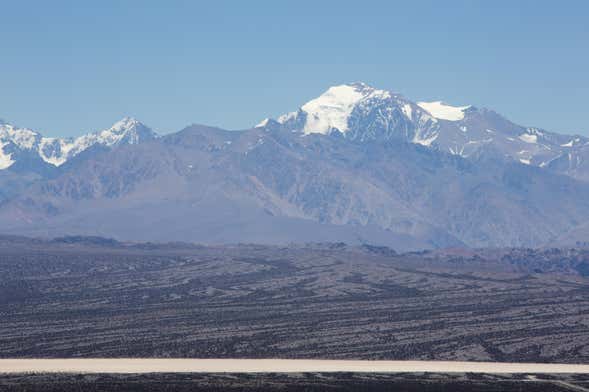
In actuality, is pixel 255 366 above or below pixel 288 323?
above

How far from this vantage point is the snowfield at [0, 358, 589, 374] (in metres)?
96.4

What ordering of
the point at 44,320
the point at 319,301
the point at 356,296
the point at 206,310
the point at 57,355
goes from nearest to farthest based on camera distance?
the point at 57,355
the point at 44,320
the point at 206,310
the point at 319,301
the point at 356,296

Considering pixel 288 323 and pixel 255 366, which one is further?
pixel 288 323

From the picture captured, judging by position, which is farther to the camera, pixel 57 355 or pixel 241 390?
pixel 57 355

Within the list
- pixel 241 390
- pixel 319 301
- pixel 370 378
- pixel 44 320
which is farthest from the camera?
pixel 319 301

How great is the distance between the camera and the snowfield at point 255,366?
96438 millimetres

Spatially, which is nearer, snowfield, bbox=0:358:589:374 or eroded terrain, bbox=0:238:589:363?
snowfield, bbox=0:358:589:374

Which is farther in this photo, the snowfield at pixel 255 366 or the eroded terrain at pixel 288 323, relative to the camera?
the eroded terrain at pixel 288 323

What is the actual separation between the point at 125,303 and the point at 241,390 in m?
83.2

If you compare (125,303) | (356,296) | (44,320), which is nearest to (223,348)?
(44,320)

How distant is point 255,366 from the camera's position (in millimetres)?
100938

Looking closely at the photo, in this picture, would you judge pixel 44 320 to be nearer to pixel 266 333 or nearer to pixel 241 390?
pixel 266 333

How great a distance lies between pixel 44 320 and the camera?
140 m

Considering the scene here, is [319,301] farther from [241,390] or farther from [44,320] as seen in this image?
[241,390]
